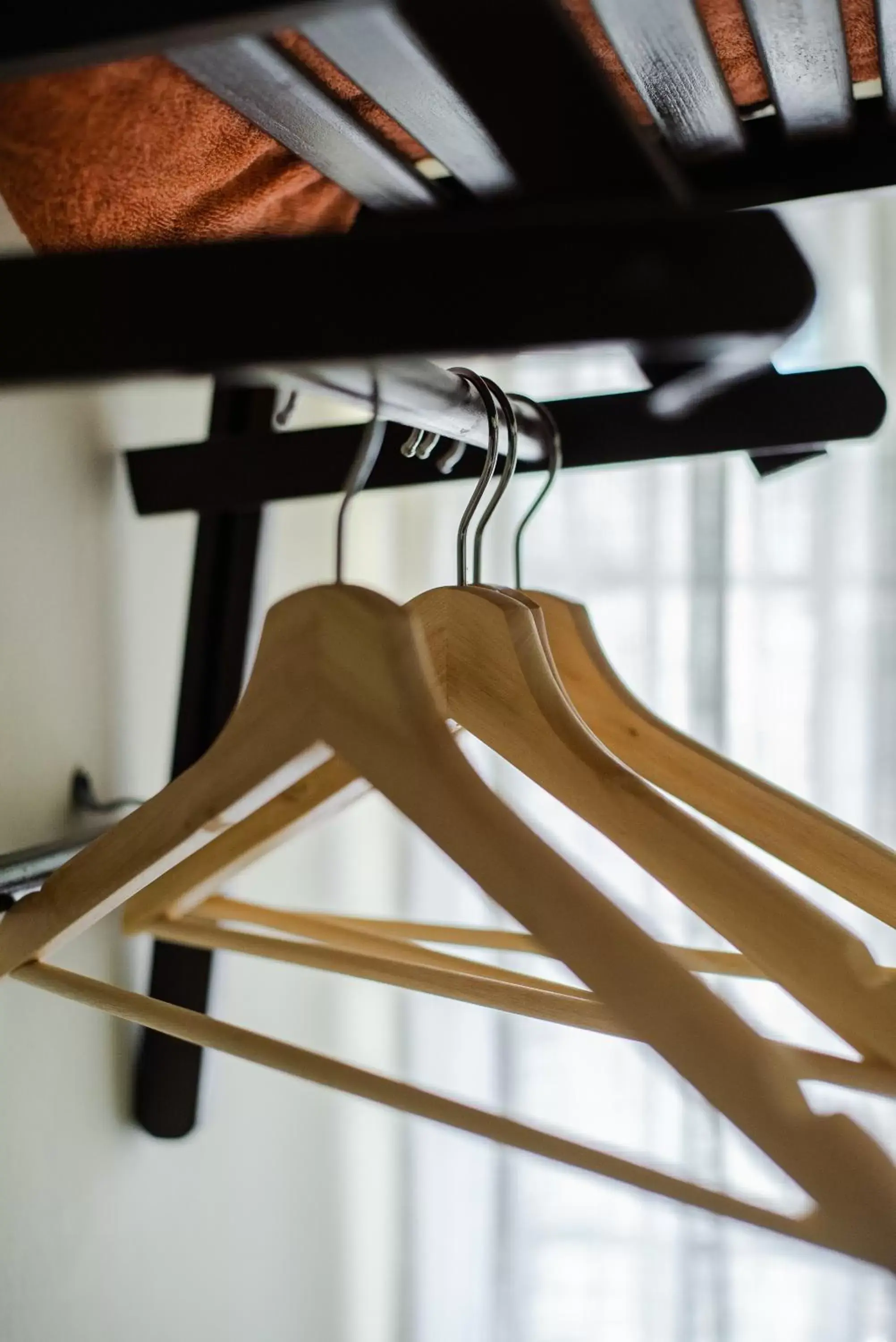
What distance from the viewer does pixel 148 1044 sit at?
782 millimetres

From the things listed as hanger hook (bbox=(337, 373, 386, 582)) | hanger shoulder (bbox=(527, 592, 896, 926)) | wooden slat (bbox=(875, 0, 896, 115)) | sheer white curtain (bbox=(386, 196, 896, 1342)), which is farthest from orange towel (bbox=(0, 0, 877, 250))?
sheer white curtain (bbox=(386, 196, 896, 1342))

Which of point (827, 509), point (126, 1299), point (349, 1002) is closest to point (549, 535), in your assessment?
point (827, 509)

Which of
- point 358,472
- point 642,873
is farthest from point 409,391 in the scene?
point 642,873

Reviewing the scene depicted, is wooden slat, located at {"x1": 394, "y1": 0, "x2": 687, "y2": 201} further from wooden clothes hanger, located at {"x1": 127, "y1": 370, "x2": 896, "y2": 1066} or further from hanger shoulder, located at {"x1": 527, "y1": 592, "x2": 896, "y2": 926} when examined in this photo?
hanger shoulder, located at {"x1": 527, "y1": 592, "x2": 896, "y2": 926}

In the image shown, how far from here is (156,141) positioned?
445 millimetres

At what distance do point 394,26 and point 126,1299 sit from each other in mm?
840

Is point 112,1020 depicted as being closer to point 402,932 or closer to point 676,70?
point 402,932

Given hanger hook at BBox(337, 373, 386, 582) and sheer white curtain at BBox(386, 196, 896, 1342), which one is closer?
hanger hook at BBox(337, 373, 386, 582)

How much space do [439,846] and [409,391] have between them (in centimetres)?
16

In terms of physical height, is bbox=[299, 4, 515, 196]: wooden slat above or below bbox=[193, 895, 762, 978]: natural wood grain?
above

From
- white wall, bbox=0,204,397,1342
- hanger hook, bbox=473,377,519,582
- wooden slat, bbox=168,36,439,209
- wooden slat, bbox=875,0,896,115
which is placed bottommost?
white wall, bbox=0,204,397,1342

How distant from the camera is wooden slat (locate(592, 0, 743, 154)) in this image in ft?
1.22

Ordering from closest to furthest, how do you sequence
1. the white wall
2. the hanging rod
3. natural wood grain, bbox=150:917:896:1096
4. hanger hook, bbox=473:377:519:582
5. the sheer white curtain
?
the hanging rod
natural wood grain, bbox=150:917:896:1096
hanger hook, bbox=473:377:519:582
the white wall
the sheer white curtain

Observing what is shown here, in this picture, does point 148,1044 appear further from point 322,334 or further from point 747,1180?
point 747,1180
